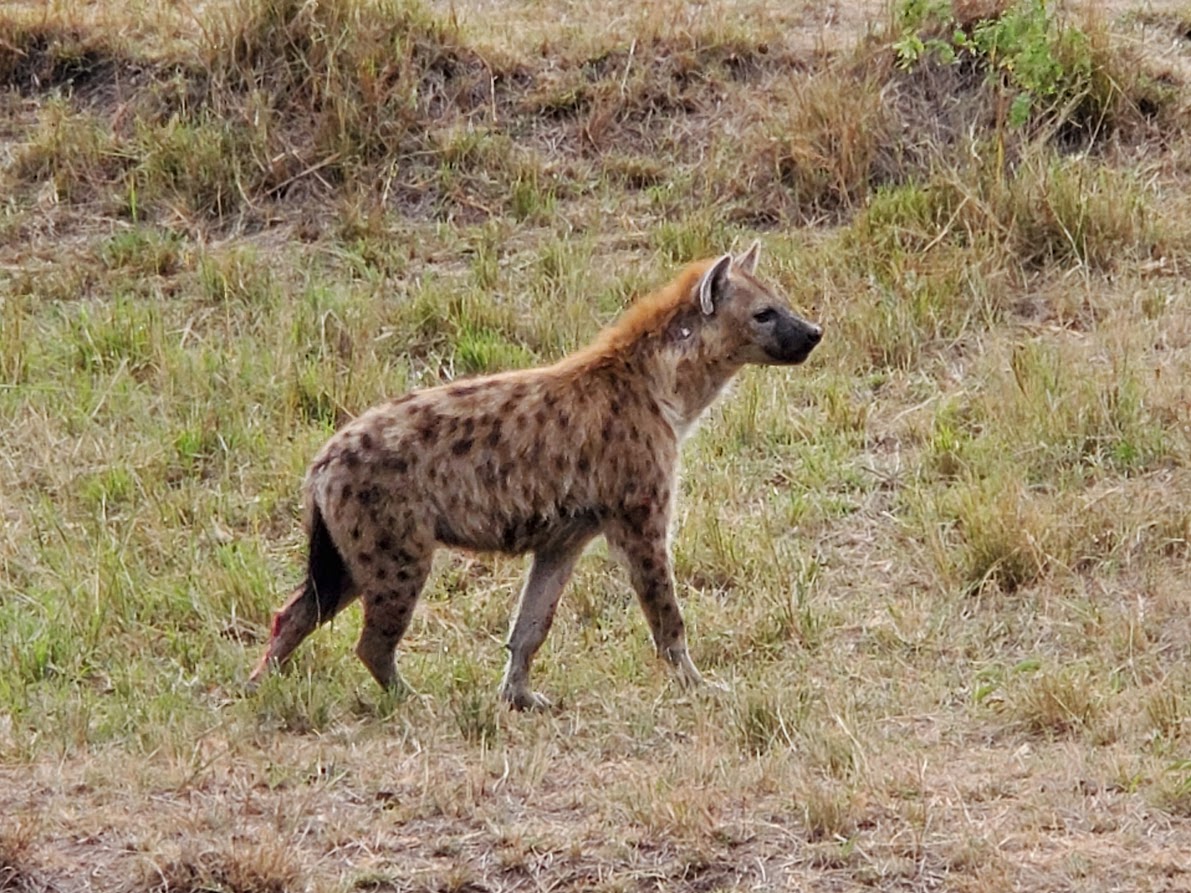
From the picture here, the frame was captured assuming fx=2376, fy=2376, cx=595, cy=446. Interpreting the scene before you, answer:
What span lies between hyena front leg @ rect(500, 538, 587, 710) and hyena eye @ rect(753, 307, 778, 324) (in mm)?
795

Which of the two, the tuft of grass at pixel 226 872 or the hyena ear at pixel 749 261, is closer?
the tuft of grass at pixel 226 872

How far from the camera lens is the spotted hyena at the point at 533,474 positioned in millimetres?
5863

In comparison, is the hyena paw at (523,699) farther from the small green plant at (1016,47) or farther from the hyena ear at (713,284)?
the small green plant at (1016,47)

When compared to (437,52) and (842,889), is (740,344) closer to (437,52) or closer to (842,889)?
(842,889)

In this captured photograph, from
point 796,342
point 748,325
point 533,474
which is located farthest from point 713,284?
point 533,474

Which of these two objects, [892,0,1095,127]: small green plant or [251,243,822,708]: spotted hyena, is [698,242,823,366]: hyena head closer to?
[251,243,822,708]: spotted hyena

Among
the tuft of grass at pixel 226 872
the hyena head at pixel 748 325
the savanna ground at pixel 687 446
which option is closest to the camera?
the tuft of grass at pixel 226 872

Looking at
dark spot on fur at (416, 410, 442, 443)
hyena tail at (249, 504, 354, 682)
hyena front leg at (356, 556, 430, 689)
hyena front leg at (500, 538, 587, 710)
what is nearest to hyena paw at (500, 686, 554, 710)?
hyena front leg at (500, 538, 587, 710)

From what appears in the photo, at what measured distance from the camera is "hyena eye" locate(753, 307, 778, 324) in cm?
648

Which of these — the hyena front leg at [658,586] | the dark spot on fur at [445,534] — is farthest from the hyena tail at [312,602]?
the hyena front leg at [658,586]

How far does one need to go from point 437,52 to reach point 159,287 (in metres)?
1.79

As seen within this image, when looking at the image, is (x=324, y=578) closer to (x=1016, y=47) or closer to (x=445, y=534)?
(x=445, y=534)

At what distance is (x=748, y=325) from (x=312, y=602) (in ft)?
4.67

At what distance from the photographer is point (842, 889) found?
4.84m
